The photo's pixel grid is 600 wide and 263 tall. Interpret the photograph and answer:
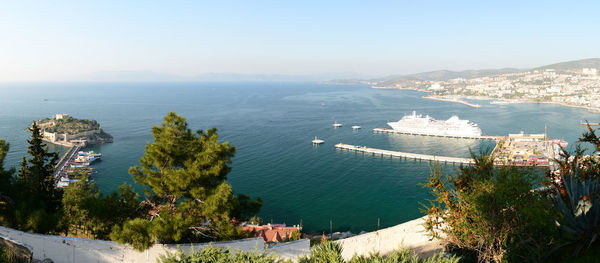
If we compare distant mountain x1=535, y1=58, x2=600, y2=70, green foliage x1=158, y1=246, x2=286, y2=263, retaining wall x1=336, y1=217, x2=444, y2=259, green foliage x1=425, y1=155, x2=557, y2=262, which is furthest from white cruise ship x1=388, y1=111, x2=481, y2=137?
distant mountain x1=535, y1=58, x2=600, y2=70

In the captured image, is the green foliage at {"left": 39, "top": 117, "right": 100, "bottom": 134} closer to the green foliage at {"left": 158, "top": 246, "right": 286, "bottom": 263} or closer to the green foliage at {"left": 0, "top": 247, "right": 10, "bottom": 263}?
the green foliage at {"left": 0, "top": 247, "right": 10, "bottom": 263}

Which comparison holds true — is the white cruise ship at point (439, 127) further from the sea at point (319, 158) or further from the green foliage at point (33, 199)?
the green foliage at point (33, 199)

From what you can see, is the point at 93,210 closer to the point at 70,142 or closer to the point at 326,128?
the point at 70,142

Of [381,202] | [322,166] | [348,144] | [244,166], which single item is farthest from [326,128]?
[381,202]

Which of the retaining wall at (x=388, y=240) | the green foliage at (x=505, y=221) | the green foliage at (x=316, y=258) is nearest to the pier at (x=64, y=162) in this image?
the retaining wall at (x=388, y=240)

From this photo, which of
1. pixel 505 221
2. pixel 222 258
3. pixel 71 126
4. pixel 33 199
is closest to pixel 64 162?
pixel 71 126

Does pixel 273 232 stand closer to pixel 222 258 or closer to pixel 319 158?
pixel 222 258
